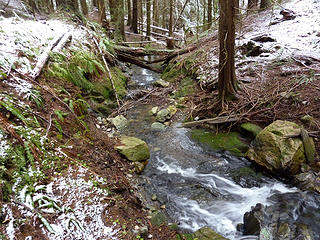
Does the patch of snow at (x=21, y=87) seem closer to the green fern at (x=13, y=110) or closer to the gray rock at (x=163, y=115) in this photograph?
the green fern at (x=13, y=110)

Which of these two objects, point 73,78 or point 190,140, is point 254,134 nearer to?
point 190,140

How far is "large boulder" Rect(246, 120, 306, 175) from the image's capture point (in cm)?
430

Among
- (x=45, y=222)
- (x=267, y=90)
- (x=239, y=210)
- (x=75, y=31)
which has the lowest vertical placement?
(x=239, y=210)

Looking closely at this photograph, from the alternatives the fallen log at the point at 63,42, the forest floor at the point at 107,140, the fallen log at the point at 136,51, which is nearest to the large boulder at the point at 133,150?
the forest floor at the point at 107,140

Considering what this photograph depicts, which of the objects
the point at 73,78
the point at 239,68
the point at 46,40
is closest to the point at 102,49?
the point at 46,40

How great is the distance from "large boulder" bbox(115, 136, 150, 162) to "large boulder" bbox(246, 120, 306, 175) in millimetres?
2563

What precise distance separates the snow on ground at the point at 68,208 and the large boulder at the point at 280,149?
3517 mm

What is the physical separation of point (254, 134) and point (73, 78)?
5435 millimetres

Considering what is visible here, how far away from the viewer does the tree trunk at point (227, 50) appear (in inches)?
203

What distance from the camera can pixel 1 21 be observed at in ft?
20.6

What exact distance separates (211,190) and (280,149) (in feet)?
5.62

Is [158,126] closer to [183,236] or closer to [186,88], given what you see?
[186,88]

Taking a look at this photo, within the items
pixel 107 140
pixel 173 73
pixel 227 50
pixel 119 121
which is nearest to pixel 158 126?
pixel 119 121

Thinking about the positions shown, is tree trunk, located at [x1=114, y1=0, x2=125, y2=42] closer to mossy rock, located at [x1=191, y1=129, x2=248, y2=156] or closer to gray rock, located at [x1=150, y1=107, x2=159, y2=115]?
gray rock, located at [x1=150, y1=107, x2=159, y2=115]
